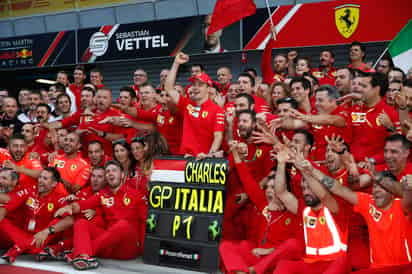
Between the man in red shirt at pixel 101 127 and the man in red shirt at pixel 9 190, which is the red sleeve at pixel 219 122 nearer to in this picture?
the man in red shirt at pixel 101 127

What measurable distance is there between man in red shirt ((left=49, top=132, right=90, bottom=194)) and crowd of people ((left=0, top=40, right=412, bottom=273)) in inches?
0.7

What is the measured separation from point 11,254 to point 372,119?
4885mm

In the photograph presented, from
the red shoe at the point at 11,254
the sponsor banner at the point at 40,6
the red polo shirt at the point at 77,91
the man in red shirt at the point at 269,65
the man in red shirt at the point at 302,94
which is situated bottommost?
the red shoe at the point at 11,254

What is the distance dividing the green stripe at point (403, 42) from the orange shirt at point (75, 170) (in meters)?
4.98

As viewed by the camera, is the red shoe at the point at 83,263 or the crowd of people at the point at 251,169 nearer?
the crowd of people at the point at 251,169

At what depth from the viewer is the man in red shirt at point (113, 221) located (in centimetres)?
755

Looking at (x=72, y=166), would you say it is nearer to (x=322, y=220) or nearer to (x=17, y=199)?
(x=17, y=199)

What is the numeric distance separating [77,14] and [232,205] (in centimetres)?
1327

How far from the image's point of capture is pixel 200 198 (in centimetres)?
729

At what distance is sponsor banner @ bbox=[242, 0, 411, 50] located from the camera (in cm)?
1251

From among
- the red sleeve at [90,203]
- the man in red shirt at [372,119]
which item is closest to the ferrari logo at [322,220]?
the man in red shirt at [372,119]

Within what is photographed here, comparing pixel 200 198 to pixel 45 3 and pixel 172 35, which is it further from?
pixel 45 3

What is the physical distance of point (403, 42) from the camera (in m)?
9.06

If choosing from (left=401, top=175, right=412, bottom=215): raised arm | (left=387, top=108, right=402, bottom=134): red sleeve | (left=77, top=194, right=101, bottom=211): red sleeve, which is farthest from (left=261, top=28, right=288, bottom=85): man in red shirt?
(left=401, top=175, right=412, bottom=215): raised arm
